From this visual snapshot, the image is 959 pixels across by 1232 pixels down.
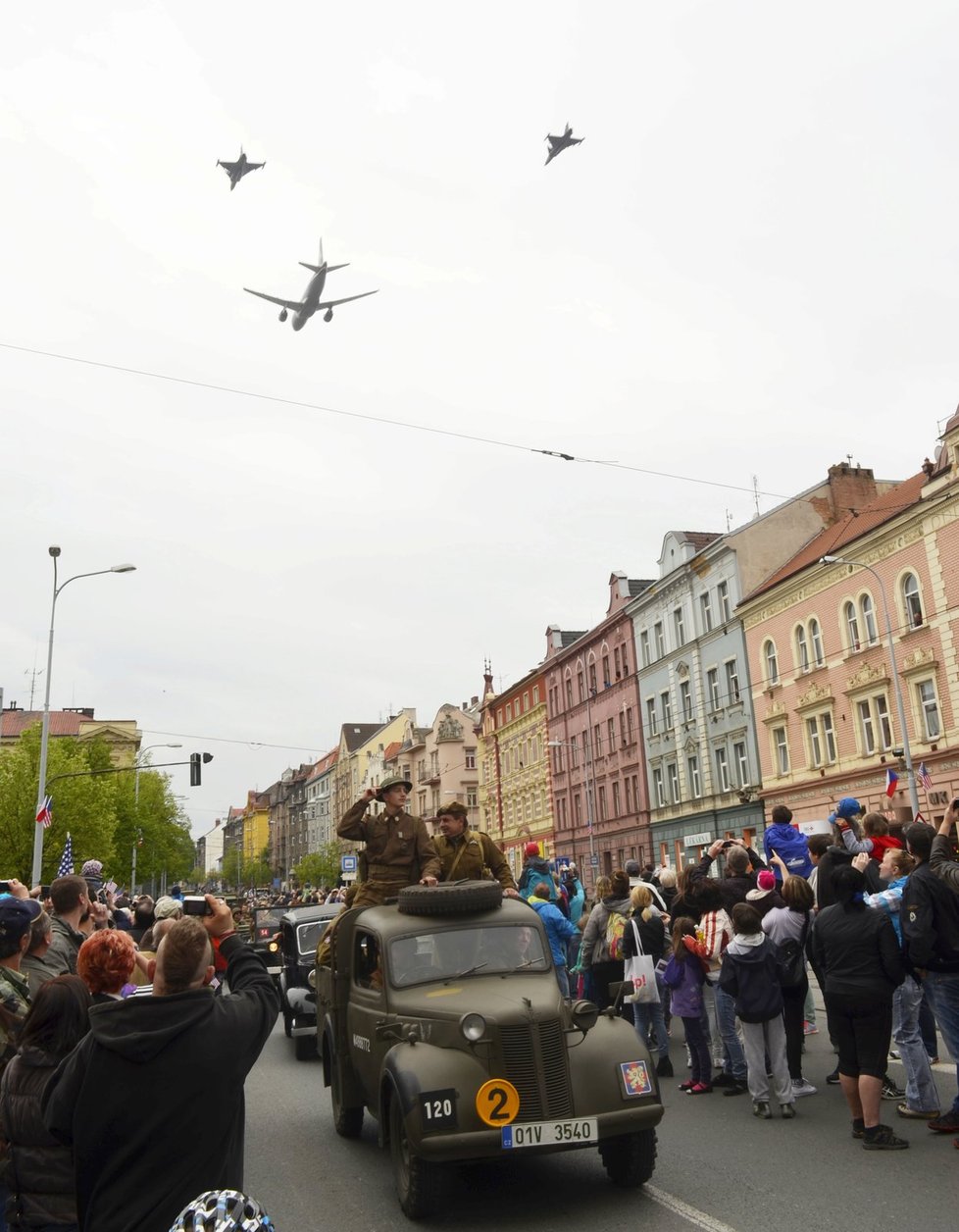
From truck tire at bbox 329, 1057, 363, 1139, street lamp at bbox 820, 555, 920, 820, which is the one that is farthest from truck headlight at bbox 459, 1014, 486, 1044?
street lamp at bbox 820, 555, 920, 820

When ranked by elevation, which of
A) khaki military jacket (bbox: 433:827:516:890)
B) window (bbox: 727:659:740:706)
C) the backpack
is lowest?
the backpack

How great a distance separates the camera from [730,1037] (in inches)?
400

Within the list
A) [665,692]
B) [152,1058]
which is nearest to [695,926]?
[152,1058]

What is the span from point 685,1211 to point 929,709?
30.5 meters

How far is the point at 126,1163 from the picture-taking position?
3.40 meters

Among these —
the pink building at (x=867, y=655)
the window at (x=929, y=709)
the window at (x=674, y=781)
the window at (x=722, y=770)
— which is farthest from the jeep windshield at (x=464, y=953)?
the window at (x=674, y=781)

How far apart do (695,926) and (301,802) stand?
532 ft

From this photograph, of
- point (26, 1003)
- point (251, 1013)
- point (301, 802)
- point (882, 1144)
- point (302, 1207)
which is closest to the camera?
point (251, 1013)

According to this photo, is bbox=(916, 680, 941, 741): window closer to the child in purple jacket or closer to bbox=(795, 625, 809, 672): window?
bbox=(795, 625, 809, 672): window

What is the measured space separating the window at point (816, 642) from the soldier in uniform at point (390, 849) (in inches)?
1273

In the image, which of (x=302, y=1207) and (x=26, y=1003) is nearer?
(x=26, y=1003)

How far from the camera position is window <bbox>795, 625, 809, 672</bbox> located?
4091cm

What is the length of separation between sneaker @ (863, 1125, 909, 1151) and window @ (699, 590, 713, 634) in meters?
41.7

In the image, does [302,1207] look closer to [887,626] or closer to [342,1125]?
[342,1125]
